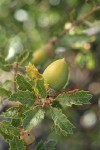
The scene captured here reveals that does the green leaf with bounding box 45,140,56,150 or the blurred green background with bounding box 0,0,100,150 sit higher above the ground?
the blurred green background with bounding box 0,0,100,150

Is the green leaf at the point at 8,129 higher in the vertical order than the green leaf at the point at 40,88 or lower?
lower

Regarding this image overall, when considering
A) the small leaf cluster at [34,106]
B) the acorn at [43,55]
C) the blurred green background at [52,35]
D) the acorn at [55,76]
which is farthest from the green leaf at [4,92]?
the blurred green background at [52,35]

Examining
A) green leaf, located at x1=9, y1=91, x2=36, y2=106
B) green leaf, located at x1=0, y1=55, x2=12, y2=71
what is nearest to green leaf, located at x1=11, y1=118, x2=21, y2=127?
green leaf, located at x1=9, y1=91, x2=36, y2=106

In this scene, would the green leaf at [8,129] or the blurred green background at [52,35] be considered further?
the blurred green background at [52,35]

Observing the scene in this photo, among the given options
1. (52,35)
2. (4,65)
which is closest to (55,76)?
(4,65)

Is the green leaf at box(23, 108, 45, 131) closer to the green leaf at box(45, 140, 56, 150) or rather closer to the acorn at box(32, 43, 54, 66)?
the green leaf at box(45, 140, 56, 150)

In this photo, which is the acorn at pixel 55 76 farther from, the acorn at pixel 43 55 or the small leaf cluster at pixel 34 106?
the acorn at pixel 43 55
